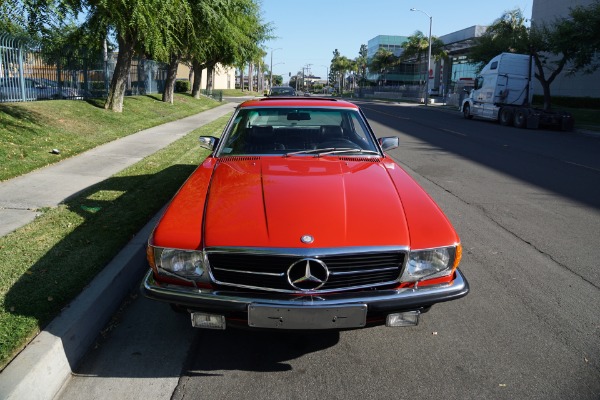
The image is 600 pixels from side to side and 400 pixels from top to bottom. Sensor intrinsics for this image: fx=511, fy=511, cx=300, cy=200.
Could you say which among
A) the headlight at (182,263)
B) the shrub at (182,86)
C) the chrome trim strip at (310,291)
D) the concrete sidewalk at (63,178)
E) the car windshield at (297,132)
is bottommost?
the concrete sidewalk at (63,178)

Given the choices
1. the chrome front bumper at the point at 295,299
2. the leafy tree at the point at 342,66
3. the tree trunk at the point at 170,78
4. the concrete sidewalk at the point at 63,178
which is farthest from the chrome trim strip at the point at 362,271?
the leafy tree at the point at 342,66

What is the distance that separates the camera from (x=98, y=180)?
8.16 meters

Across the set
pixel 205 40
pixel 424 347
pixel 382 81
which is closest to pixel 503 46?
pixel 205 40

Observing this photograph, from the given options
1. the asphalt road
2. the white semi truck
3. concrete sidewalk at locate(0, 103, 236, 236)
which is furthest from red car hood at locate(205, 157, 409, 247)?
the white semi truck

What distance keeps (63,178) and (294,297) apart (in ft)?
21.2

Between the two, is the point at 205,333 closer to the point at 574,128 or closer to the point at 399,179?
the point at 399,179

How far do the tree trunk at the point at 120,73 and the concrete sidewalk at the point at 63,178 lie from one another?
4975mm

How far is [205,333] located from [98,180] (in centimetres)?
523

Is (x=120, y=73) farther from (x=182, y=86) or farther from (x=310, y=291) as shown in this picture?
(x=182, y=86)

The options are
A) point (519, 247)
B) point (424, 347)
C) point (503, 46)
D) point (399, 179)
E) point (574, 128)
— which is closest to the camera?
point (424, 347)

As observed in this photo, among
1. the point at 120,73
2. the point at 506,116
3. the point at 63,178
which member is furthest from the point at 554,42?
the point at 63,178

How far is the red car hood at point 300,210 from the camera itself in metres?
3.06

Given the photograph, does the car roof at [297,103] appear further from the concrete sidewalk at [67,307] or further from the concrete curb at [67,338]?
the concrete curb at [67,338]

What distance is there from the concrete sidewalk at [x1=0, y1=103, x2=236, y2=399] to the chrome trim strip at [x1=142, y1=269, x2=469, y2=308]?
2.23 ft
